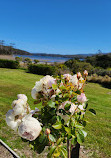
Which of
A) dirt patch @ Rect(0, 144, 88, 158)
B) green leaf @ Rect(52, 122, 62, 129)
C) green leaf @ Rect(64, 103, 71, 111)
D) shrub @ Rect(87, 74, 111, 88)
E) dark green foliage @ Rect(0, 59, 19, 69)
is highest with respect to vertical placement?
green leaf @ Rect(64, 103, 71, 111)

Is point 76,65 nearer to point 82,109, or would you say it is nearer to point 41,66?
point 41,66

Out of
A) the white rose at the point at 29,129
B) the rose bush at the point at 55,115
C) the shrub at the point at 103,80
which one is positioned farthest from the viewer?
the shrub at the point at 103,80

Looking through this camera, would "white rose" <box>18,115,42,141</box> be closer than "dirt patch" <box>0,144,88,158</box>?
Yes

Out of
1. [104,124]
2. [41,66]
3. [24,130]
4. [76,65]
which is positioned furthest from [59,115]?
[76,65]

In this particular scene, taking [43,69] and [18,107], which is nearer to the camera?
[18,107]

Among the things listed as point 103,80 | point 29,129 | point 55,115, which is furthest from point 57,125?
point 103,80

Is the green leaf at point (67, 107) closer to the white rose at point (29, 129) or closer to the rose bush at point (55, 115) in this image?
the rose bush at point (55, 115)

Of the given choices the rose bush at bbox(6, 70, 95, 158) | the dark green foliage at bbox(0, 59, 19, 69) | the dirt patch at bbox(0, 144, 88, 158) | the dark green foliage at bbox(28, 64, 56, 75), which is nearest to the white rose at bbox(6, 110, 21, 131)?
the rose bush at bbox(6, 70, 95, 158)

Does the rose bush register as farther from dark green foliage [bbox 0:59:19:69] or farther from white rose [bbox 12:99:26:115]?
dark green foliage [bbox 0:59:19:69]

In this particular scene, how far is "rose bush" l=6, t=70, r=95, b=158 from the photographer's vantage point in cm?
105

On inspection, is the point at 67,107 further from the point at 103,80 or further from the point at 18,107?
the point at 103,80

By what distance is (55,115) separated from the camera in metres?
1.21

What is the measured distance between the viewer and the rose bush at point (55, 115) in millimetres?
1054

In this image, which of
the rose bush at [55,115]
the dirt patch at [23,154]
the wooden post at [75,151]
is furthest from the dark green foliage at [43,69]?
the rose bush at [55,115]
